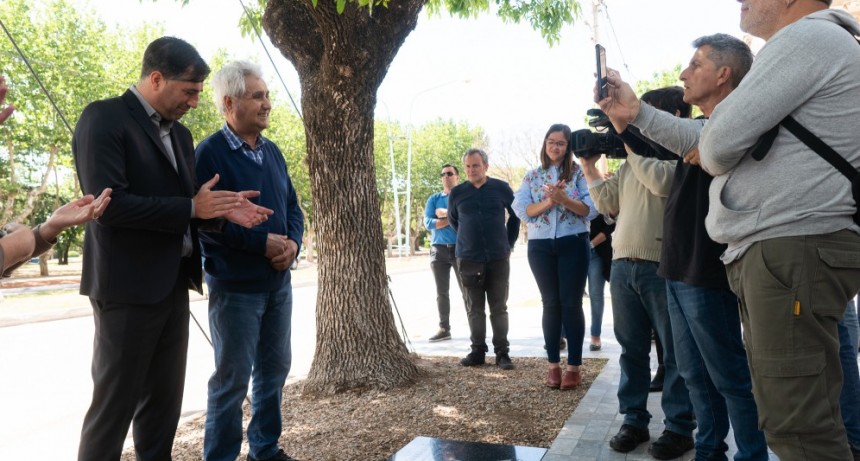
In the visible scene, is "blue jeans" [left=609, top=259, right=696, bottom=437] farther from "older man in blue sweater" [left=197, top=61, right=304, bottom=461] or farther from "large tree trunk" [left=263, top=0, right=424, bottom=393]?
"large tree trunk" [left=263, top=0, right=424, bottom=393]

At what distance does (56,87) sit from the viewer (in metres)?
21.4

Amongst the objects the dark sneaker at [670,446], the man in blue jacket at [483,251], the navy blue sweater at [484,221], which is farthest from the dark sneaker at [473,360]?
the dark sneaker at [670,446]

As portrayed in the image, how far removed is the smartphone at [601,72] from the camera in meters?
2.59

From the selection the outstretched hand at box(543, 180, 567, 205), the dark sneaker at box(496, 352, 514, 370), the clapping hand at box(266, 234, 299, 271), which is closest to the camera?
the clapping hand at box(266, 234, 299, 271)

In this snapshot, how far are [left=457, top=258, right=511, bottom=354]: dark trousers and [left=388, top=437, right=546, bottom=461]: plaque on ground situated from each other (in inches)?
96.2

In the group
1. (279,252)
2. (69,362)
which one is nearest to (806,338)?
(279,252)

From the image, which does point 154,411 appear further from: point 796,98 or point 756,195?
point 796,98

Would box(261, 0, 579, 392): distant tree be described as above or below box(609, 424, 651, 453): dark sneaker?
above

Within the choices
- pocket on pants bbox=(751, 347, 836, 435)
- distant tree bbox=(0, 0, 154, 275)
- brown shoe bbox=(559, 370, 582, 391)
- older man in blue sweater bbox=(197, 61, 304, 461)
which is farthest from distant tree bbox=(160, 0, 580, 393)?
distant tree bbox=(0, 0, 154, 275)

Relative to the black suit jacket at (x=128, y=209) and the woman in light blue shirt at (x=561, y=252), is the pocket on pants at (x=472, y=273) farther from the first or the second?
the black suit jacket at (x=128, y=209)

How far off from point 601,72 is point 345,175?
2997 millimetres

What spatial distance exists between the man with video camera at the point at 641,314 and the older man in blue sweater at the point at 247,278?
179 centimetres

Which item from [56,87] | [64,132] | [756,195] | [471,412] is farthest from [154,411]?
[64,132]

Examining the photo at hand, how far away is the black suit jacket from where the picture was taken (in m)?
2.64
